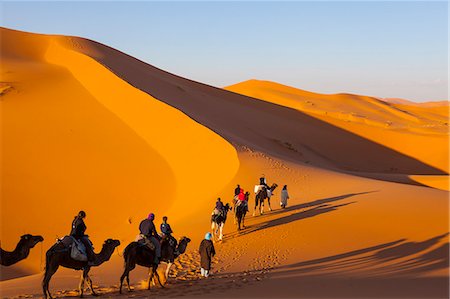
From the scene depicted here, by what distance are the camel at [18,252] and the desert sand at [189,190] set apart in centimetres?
79

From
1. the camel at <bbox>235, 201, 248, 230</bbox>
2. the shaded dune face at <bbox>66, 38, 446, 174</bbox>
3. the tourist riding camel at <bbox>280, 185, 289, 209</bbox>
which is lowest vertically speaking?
the camel at <bbox>235, 201, 248, 230</bbox>

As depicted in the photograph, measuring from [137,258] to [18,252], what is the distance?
2.72 meters

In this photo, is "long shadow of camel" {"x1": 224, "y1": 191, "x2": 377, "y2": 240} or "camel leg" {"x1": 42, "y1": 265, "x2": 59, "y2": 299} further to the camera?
"long shadow of camel" {"x1": 224, "y1": 191, "x2": 377, "y2": 240}

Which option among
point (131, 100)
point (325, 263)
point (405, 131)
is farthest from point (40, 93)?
point (405, 131)

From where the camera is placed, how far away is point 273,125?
51.5 metres

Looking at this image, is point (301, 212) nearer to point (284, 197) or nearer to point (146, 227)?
point (284, 197)

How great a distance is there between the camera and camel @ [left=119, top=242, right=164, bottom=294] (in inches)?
455

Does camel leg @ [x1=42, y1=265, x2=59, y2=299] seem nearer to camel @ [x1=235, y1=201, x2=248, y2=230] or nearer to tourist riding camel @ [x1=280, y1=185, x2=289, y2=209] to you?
camel @ [x1=235, y1=201, x2=248, y2=230]

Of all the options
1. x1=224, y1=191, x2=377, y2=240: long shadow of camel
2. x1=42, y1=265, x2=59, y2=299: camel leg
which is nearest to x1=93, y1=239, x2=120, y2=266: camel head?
x1=42, y1=265, x2=59, y2=299: camel leg

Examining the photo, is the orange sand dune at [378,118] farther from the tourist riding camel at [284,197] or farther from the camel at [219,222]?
the camel at [219,222]

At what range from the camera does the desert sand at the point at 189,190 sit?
13398 millimetres

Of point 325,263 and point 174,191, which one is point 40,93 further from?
point 325,263

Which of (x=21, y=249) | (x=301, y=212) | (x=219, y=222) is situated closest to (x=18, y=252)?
(x=21, y=249)

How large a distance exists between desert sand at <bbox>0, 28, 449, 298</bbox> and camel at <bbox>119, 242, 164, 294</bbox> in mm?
476
